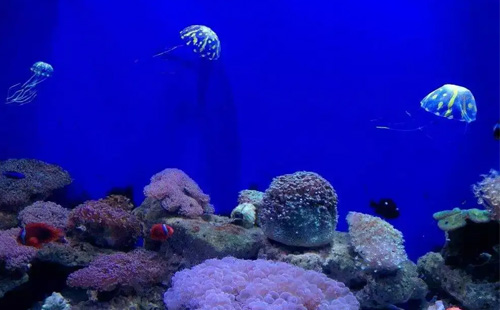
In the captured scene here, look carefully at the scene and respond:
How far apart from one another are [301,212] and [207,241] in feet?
3.77

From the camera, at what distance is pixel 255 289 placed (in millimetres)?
3188

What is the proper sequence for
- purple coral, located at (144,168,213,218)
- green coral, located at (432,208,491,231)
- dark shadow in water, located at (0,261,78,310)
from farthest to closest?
purple coral, located at (144,168,213,218) → dark shadow in water, located at (0,261,78,310) → green coral, located at (432,208,491,231)

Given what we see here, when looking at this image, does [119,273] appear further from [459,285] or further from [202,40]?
[202,40]

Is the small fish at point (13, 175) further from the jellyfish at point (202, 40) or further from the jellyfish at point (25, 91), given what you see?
the jellyfish at point (202, 40)

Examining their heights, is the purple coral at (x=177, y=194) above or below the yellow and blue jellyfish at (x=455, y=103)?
below

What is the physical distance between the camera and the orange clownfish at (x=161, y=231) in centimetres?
464

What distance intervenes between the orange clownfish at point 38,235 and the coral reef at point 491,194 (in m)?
4.56

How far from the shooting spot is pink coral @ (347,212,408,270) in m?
4.40

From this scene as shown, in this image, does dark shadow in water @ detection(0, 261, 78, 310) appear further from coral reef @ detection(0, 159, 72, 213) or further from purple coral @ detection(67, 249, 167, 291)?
coral reef @ detection(0, 159, 72, 213)

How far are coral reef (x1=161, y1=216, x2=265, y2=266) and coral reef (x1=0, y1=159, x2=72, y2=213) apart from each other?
2.20 metres

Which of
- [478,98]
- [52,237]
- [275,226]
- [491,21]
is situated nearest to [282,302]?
[275,226]

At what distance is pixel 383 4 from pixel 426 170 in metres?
2.78

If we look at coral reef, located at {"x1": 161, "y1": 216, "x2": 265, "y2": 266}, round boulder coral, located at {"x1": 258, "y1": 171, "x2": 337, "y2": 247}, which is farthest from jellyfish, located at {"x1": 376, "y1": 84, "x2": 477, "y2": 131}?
coral reef, located at {"x1": 161, "y1": 216, "x2": 265, "y2": 266}

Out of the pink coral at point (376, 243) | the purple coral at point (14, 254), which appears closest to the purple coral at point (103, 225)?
the purple coral at point (14, 254)
